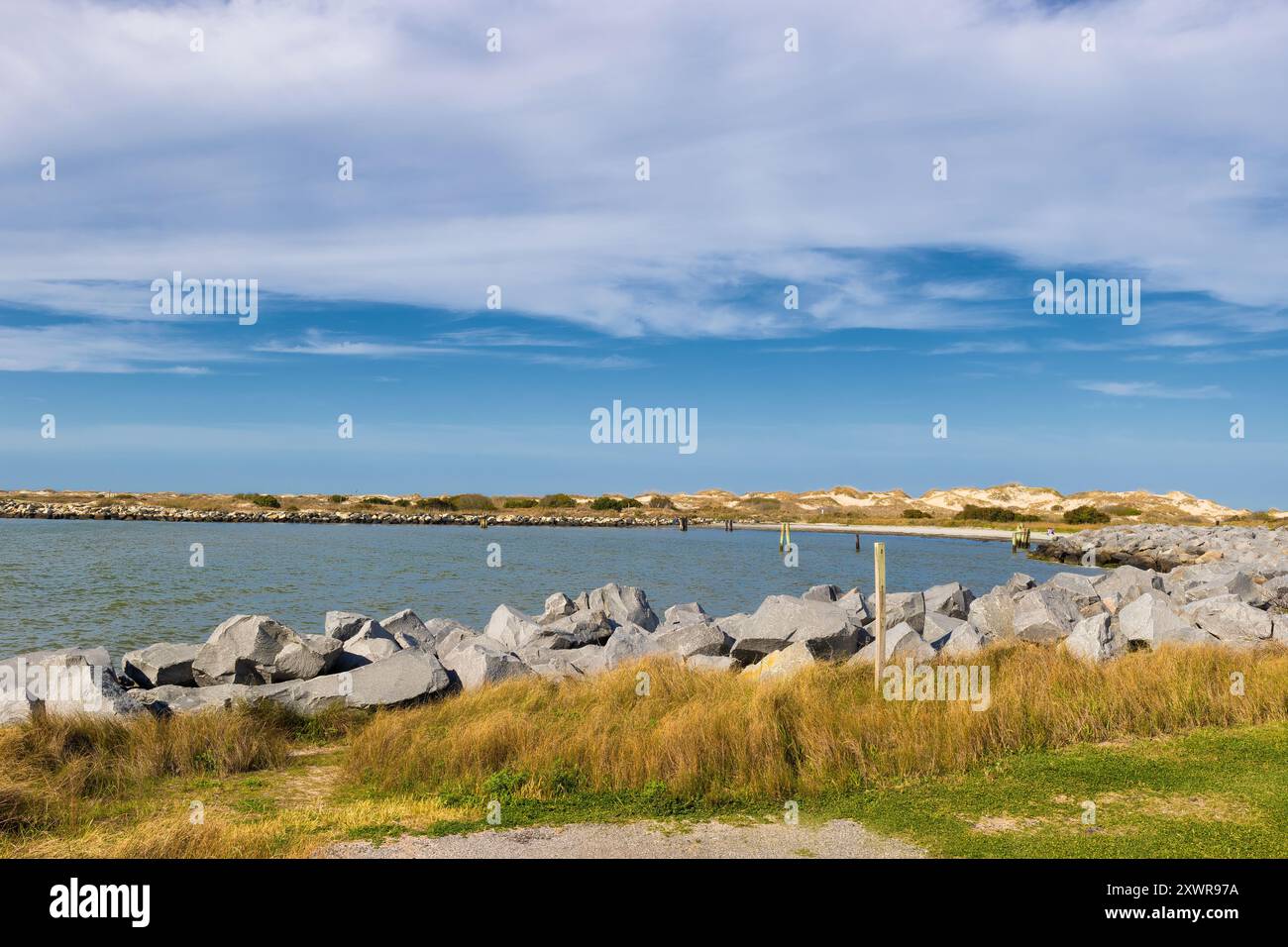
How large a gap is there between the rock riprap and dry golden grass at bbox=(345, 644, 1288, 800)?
134 centimetres

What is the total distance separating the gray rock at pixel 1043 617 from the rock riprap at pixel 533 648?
0.11 feet

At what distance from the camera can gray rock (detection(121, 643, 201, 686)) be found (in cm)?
1425

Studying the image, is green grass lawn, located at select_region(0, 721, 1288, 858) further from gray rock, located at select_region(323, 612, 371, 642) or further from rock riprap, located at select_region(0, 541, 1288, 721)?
gray rock, located at select_region(323, 612, 371, 642)

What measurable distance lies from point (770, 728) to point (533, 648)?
8.52 m

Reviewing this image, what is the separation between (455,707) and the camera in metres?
11.0

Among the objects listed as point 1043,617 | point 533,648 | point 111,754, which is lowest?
point 533,648

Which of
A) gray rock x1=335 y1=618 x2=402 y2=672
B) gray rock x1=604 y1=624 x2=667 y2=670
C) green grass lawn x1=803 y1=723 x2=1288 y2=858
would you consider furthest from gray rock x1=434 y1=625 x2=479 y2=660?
green grass lawn x1=803 y1=723 x2=1288 y2=858

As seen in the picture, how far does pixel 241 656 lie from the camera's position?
45.4ft

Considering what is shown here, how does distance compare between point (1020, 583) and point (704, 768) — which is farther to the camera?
point (1020, 583)

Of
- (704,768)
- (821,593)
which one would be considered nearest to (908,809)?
(704,768)

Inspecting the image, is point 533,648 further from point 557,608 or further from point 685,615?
point 557,608

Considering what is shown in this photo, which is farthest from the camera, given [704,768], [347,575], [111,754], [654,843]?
[347,575]
